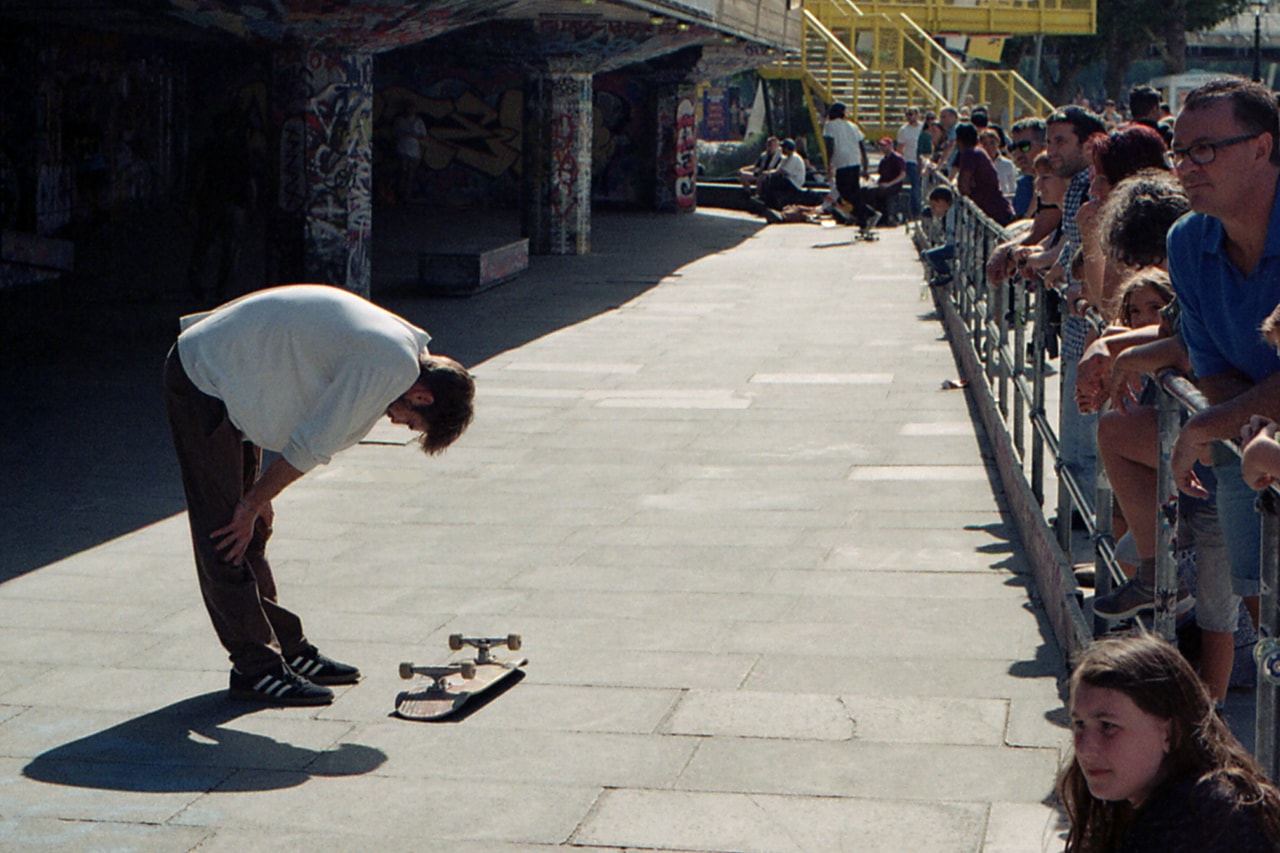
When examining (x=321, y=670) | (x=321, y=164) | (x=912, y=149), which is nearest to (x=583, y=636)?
(x=321, y=670)

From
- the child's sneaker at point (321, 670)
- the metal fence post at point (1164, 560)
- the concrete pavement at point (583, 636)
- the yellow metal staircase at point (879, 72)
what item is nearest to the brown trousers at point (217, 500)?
the child's sneaker at point (321, 670)

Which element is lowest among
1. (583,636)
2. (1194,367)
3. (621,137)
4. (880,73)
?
(583,636)

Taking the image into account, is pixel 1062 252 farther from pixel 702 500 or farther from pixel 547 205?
pixel 547 205

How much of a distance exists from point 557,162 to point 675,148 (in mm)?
8815

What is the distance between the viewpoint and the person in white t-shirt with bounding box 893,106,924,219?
2670 cm

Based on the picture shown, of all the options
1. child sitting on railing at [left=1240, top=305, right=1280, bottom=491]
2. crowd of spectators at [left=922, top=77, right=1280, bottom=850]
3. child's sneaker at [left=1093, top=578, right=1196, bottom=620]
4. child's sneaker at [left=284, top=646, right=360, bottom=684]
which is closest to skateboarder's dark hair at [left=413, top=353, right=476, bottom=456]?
child's sneaker at [left=284, top=646, right=360, bottom=684]

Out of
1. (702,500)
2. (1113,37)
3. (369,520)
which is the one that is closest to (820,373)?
(702,500)

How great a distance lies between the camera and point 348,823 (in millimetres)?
4434

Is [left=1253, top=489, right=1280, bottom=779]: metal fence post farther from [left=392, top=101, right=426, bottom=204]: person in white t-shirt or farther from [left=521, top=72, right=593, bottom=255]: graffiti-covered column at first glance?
[left=392, top=101, right=426, bottom=204]: person in white t-shirt

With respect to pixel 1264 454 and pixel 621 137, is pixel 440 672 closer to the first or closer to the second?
pixel 1264 454

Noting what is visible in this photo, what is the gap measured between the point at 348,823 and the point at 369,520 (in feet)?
13.2

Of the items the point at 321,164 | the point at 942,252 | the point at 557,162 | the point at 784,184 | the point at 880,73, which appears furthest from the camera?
the point at 880,73

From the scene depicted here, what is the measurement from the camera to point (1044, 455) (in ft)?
25.9

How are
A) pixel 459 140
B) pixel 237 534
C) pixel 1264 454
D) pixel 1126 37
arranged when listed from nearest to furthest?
pixel 1264 454, pixel 237 534, pixel 459 140, pixel 1126 37
